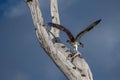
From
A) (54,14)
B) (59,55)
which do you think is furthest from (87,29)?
(54,14)

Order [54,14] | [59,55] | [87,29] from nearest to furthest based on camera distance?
[59,55] < [87,29] < [54,14]

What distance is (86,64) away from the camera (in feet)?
42.3

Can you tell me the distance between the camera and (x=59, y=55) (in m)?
12.3

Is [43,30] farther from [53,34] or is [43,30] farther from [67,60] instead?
[53,34]

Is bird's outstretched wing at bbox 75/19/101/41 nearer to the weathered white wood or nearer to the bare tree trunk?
the bare tree trunk

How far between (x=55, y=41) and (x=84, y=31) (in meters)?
1.48

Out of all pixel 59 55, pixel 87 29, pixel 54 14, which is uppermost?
pixel 54 14

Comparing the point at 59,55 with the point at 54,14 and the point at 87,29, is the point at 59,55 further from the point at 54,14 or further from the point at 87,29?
the point at 54,14

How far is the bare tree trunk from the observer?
1195 cm

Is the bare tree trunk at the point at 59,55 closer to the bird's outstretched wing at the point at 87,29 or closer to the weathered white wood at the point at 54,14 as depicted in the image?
the bird's outstretched wing at the point at 87,29

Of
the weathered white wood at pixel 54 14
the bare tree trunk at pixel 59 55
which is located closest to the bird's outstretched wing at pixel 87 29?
the bare tree trunk at pixel 59 55

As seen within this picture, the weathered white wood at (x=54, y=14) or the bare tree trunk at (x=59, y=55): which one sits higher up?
the weathered white wood at (x=54, y=14)

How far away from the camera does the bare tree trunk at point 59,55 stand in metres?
11.9

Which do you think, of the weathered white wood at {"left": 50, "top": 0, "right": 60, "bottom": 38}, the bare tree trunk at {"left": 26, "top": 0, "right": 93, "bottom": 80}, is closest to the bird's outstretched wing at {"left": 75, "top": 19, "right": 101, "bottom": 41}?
the bare tree trunk at {"left": 26, "top": 0, "right": 93, "bottom": 80}
